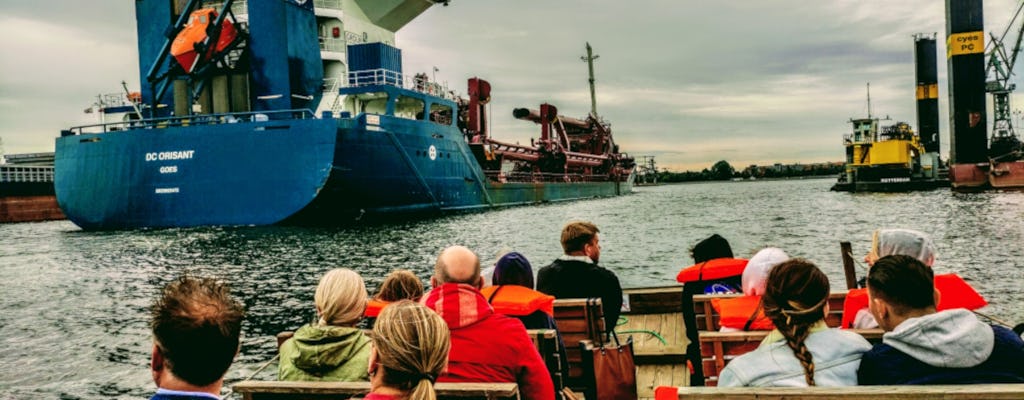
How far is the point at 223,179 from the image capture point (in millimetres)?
23156

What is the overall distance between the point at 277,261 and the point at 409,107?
57.6ft

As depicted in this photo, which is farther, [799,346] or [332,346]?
[332,346]

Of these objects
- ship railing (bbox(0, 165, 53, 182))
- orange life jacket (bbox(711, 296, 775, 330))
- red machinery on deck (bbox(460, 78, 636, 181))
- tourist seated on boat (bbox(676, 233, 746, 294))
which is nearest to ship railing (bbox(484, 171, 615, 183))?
red machinery on deck (bbox(460, 78, 636, 181))

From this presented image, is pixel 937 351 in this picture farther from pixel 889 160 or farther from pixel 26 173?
pixel 26 173

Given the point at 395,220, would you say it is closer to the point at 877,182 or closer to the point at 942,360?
the point at 942,360

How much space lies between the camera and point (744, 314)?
3273 millimetres

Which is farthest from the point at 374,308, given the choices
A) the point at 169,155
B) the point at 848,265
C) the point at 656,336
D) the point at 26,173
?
the point at 26,173

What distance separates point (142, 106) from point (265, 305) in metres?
21.3

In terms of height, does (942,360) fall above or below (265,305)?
above

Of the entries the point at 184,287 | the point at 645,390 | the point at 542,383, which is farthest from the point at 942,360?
A: the point at 645,390

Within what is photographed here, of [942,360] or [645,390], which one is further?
[645,390]

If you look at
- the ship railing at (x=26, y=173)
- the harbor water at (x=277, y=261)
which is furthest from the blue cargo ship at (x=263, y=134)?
the ship railing at (x=26, y=173)

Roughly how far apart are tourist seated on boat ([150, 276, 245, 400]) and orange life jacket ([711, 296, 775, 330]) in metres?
2.28

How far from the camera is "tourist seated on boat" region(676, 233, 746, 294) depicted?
436 centimetres
